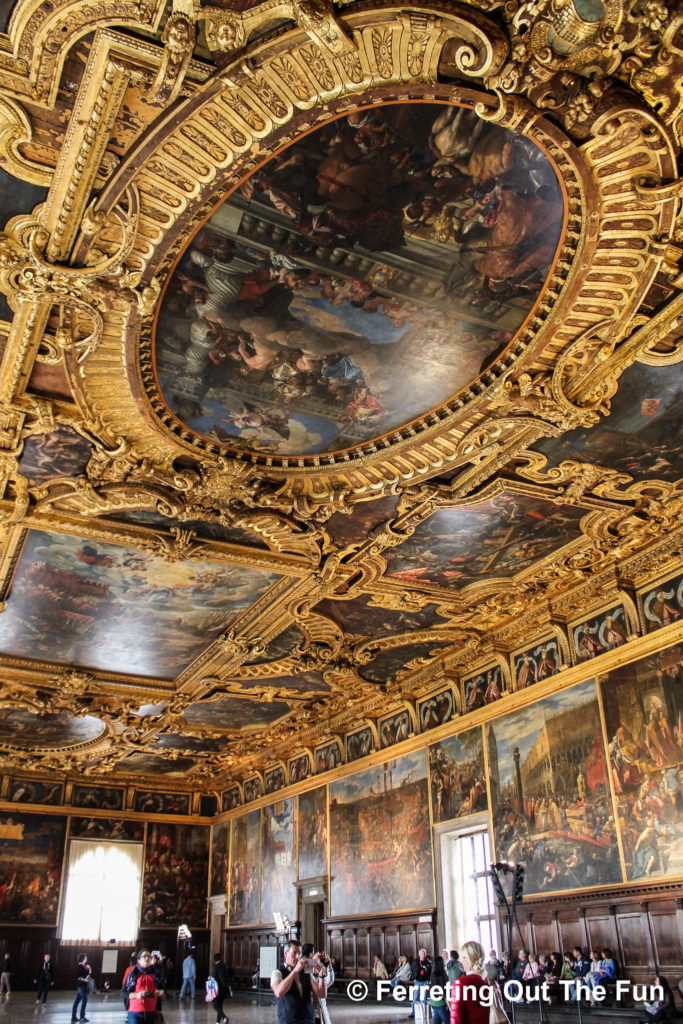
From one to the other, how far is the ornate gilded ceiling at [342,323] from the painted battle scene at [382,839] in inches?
202

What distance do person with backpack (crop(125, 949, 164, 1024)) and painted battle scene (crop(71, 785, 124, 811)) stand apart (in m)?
25.2

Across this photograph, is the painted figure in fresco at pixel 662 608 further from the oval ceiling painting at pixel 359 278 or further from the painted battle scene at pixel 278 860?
the painted battle scene at pixel 278 860

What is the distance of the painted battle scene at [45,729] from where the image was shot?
23125 millimetres

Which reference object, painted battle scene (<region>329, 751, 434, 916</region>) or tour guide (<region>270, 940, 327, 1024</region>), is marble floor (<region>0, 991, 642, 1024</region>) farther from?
tour guide (<region>270, 940, 327, 1024</region>)

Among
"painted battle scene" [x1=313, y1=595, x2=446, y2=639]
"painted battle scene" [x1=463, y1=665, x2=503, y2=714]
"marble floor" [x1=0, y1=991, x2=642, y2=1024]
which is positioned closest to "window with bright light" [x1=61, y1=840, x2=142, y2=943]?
"marble floor" [x1=0, y1=991, x2=642, y2=1024]

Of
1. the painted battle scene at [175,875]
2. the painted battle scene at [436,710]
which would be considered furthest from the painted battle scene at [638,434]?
the painted battle scene at [175,875]

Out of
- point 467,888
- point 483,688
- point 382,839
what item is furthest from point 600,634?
point 382,839

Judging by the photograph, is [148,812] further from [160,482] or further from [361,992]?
[160,482]

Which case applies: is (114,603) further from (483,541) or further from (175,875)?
(175,875)

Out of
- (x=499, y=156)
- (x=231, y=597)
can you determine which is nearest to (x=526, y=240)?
(x=499, y=156)

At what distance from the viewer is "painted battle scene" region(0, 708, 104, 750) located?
75.9 ft

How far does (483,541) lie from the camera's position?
14086 mm

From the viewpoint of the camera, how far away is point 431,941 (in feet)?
59.7

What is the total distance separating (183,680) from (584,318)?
14611 mm
